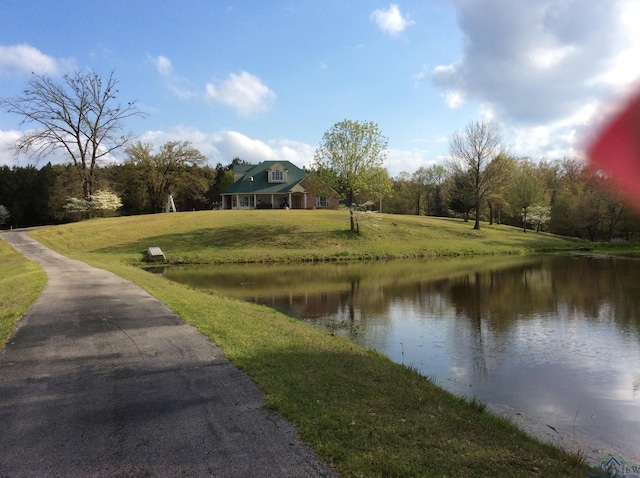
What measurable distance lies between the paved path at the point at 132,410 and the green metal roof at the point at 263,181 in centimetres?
5811

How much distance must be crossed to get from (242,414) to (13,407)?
2992mm

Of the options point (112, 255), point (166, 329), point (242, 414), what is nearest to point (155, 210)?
point (112, 255)

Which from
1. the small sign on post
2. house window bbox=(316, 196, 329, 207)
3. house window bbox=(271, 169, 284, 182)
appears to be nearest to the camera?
the small sign on post

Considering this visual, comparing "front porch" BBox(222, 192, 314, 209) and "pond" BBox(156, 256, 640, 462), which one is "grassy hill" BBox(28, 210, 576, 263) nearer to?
"pond" BBox(156, 256, 640, 462)

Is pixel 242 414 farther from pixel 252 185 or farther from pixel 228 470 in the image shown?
pixel 252 185

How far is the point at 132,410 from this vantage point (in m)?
5.77

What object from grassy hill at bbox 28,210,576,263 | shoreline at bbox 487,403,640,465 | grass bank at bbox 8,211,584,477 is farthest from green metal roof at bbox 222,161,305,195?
shoreline at bbox 487,403,640,465

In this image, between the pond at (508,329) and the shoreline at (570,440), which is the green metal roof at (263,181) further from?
the shoreline at (570,440)

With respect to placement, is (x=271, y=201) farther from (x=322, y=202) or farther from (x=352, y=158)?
(x=352, y=158)

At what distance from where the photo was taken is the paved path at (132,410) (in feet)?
14.5

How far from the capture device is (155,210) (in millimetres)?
74500

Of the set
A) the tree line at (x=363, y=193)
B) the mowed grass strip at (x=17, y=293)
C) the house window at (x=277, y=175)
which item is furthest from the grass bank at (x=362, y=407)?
the house window at (x=277, y=175)

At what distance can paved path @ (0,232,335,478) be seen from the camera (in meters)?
4.43

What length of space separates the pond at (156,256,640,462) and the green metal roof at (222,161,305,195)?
40286 mm
